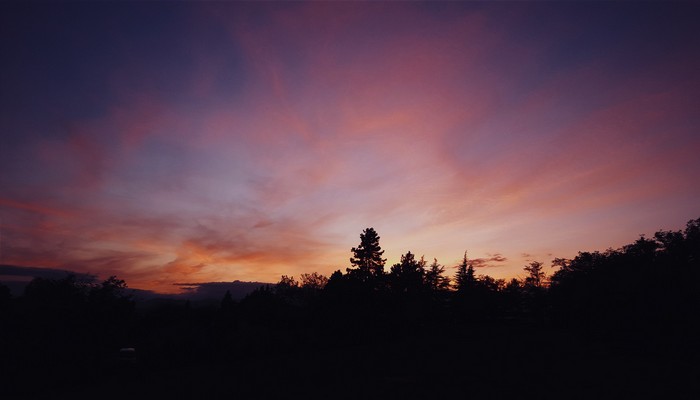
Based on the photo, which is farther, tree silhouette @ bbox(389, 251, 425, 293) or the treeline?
tree silhouette @ bbox(389, 251, 425, 293)

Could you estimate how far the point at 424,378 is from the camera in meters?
16.7

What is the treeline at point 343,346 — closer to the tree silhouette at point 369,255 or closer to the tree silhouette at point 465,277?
the tree silhouette at point 369,255

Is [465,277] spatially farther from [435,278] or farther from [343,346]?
[343,346]

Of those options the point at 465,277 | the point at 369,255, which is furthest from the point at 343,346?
the point at 465,277

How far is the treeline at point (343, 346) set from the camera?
646 inches

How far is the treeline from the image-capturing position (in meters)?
16.4

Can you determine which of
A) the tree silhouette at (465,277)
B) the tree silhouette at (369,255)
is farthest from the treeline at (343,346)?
the tree silhouette at (465,277)

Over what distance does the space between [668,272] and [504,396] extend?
24.7 meters

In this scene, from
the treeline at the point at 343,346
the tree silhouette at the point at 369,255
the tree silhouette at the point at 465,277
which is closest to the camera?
the treeline at the point at 343,346

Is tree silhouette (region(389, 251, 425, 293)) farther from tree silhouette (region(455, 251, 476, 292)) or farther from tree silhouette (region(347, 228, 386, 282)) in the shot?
tree silhouette (region(455, 251, 476, 292))

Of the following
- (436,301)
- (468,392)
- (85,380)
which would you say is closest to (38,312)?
(85,380)

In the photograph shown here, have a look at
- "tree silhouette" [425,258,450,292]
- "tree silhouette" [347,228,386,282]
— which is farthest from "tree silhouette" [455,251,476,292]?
"tree silhouette" [347,228,386,282]

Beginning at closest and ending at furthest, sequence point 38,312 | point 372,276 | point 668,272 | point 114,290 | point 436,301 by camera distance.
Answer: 1. point 38,312
2. point 668,272
3. point 114,290
4. point 372,276
5. point 436,301

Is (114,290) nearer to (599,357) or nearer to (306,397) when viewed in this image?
(306,397)
